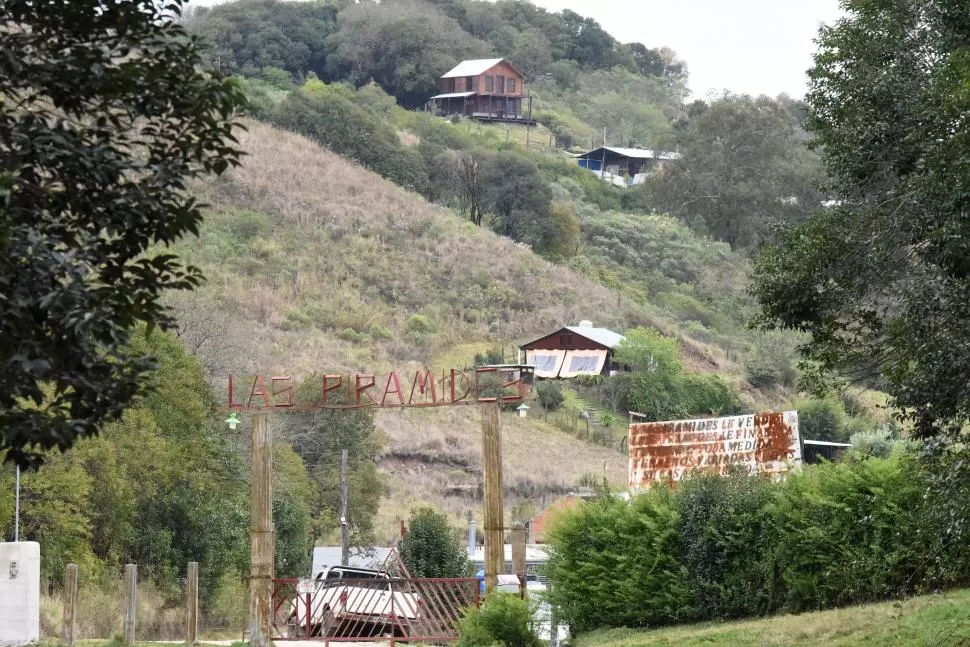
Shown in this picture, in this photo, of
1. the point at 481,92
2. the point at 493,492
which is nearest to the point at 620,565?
the point at 493,492

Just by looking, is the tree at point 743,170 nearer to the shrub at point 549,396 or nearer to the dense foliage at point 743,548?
the shrub at point 549,396

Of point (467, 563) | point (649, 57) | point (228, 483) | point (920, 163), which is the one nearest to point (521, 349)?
point (228, 483)

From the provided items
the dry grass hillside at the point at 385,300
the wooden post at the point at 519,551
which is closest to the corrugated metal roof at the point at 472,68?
the dry grass hillside at the point at 385,300

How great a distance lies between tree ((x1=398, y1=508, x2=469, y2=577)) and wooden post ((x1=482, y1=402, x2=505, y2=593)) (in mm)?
8268

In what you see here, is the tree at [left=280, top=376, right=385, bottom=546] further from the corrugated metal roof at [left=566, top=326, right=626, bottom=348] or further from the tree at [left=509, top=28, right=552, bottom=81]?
the tree at [left=509, top=28, right=552, bottom=81]

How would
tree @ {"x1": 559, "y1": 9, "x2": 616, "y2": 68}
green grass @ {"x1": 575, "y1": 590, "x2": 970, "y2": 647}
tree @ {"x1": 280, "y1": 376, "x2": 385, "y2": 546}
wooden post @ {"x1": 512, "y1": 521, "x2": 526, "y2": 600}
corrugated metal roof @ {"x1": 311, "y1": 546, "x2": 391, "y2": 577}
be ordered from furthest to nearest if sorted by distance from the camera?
tree @ {"x1": 559, "y1": 9, "x2": 616, "y2": 68} < tree @ {"x1": 280, "y1": 376, "x2": 385, "y2": 546} < corrugated metal roof @ {"x1": 311, "y1": 546, "x2": 391, "y2": 577} < wooden post @ {"x1": 512, "y1": 521, "x2": 526, "y2": 600} < green grass @ {"x1": 575, "y1": 590, "x2": 970, "y2": 647}

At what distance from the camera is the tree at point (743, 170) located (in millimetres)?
85812

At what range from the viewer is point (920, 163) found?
43.1 feet

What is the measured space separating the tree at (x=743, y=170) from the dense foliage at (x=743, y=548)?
207 feet

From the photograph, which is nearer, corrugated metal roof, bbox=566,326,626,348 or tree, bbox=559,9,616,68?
corrugated metal roof, bbox=566,326,626,348

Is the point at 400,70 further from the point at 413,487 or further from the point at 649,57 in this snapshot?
the point at 413,487

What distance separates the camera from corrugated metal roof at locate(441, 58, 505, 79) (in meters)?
119

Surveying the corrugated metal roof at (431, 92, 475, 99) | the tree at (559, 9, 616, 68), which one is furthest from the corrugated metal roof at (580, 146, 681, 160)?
the tree at (559, 9, 616, 68)

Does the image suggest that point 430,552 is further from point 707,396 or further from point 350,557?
point 707,396
